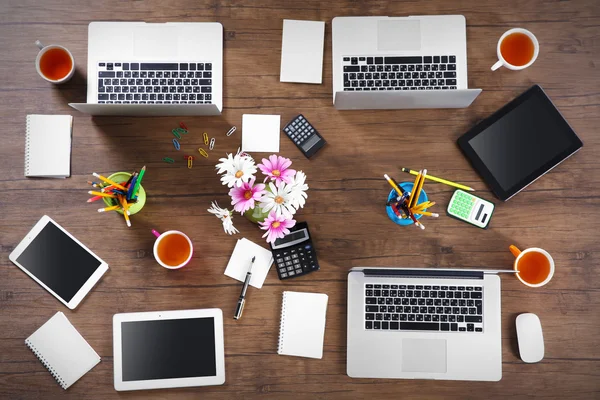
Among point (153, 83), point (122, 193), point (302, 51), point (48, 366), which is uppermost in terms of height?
point (302, 51)

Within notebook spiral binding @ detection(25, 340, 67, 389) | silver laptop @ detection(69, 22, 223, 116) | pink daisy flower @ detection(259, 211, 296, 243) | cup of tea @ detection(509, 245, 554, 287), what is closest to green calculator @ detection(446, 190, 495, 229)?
cup of tea @ detection(509, 245, 554, 287)

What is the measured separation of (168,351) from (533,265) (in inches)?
46.2

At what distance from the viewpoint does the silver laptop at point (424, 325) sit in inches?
58.9

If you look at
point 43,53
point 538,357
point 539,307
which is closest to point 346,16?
point 43,53

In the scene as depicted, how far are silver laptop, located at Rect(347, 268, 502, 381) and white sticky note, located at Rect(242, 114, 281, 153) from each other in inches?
19.3

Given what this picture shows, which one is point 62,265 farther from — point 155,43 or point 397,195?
point 397,195

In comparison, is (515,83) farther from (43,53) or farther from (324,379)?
(43,53)

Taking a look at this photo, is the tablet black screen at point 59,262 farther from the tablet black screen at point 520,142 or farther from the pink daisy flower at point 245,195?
the tablet black screen at point 520,142

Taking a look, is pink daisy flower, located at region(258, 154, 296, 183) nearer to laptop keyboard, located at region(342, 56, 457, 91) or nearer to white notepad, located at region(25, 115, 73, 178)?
laptop keyboard, located at region(342, 56, 457, 91)

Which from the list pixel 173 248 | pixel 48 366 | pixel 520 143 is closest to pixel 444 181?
pixel 520 143

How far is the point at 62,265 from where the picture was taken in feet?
4.98

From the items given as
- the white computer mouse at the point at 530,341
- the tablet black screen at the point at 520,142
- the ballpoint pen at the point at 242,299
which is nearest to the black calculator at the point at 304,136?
the ballpoint pen at the point at 242,299

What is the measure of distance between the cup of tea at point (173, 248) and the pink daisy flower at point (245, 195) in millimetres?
276

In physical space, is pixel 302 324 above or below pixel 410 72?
below
